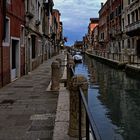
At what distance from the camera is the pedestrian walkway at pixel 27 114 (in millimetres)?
7215

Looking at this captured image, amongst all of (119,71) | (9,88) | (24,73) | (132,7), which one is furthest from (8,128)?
(132,7)

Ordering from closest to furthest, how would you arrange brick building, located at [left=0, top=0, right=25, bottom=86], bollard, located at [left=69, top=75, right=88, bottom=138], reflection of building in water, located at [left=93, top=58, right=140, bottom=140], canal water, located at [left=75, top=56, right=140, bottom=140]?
bollard, located at [left=69, top=75, right=88, bottom=138], canal water, located at [left=75, top=56, right=140, bottom=140], reflection of building in water, located at [left=93, top=58, right=140, bottom=140], brick building, located at [left=0, top=0, right=25, bottom=86]

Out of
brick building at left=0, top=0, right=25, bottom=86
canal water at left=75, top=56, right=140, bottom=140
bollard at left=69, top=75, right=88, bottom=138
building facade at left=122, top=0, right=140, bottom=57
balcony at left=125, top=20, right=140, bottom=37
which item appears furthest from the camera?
building facade at left=122, top=0, right=140, bottom=57

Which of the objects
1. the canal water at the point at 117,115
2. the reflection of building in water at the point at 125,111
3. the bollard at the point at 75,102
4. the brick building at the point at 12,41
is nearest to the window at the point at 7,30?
the brick building at the point at 12,41

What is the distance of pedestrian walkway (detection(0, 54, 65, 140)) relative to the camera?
23.7 ft

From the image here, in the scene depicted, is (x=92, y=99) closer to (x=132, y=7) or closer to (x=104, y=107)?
(x=104, y=107)

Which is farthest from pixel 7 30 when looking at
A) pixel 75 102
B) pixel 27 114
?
pixel 75 102

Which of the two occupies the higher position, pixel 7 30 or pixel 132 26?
pixel 132 26

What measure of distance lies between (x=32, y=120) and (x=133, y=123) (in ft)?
15.1

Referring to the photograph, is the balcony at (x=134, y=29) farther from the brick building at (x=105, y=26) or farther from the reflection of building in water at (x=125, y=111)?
the brick building at (x=105, y=26)

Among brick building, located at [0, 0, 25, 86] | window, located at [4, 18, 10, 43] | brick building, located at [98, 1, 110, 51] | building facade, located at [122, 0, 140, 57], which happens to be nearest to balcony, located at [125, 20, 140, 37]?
building facade, located at [122, 0, 140, 57]

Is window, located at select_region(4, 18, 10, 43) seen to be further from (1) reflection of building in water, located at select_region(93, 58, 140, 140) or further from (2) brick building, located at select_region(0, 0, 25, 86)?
(1) reflection of building in water, located at select_region(93, 58, 140, 140)

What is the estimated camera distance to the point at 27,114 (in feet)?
30.3

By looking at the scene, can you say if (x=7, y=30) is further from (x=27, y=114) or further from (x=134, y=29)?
(x=134, y=29)
